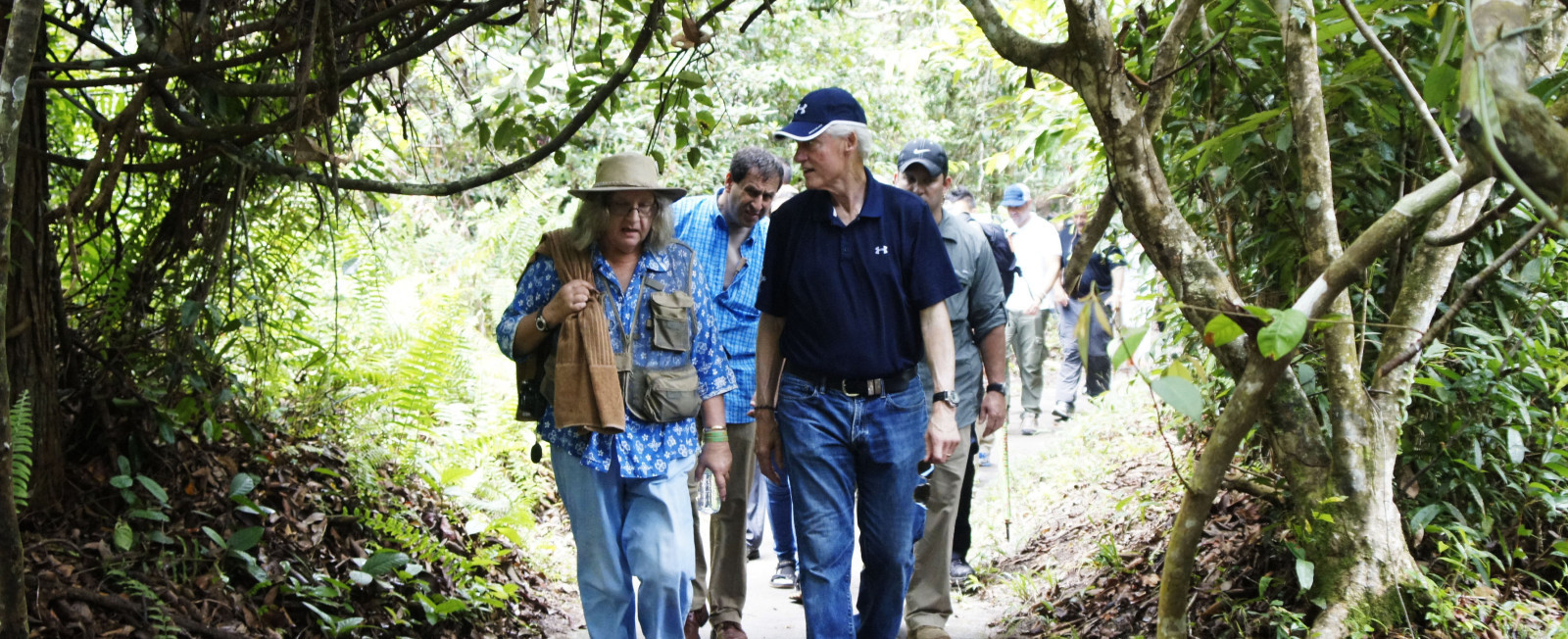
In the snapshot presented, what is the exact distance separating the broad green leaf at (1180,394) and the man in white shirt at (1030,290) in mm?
9348

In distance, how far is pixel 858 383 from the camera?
181 inches

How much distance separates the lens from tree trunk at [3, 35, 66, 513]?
424cm

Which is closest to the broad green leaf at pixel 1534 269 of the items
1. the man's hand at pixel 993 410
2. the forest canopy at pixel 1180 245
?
the forest canopy at pixel 1180 245

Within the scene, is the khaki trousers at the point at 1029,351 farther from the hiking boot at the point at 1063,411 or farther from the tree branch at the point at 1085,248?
the tree branch at the point at 1085,248

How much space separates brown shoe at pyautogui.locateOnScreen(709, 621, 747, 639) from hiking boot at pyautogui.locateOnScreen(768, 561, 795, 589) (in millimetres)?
1091

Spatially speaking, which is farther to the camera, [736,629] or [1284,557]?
[736,629]

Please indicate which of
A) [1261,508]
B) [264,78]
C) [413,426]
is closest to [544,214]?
[413,426]

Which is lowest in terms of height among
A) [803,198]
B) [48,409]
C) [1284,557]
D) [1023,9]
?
[1284,557]

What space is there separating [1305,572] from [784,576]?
10.6 ft

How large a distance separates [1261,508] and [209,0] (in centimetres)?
444

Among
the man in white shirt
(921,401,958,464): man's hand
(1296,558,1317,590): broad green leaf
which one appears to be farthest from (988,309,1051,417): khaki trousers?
(1296,558,1317,590): broad green leaf

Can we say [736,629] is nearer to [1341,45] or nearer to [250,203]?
[250,203]

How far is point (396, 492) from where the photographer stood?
20.9 ft

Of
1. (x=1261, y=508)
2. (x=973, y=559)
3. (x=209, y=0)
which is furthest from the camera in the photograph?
(x=973, y=559)
